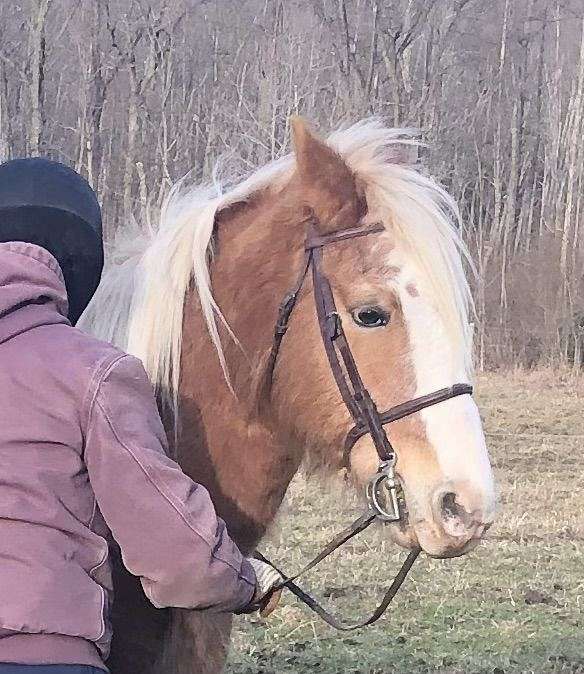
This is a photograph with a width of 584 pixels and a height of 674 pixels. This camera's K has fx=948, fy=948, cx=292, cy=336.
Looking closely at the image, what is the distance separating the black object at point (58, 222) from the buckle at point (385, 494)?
0.82 metres

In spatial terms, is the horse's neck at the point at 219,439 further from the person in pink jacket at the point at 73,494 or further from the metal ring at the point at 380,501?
the person in pink jacket at the point at 73,494

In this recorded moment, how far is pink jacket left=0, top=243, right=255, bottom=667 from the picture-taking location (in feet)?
5.52

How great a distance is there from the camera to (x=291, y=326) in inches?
95.0

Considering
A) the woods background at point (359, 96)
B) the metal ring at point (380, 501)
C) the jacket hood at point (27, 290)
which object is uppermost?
the jacket hood at point (27, 290)

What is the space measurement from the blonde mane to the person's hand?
0.49 metres

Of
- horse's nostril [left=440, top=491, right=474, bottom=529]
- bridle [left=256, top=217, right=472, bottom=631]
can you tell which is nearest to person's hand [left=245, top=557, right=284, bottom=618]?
bridle [left=256, top=217, right=472, bottom=631]

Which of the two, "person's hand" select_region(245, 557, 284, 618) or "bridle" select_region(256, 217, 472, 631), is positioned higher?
"bridle" select_region(256, 217, 472, 631)

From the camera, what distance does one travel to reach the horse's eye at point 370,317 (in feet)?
7.60

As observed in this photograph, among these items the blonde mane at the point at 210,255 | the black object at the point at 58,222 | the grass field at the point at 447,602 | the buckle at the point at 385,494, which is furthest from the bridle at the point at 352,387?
the black object at the point at 58,222

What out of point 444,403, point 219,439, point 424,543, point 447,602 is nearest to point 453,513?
point 424,543

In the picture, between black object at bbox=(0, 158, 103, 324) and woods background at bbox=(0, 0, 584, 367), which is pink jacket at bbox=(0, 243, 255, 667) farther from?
woods background at bbox=(0, 0, 584, 367)

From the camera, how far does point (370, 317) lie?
233cm

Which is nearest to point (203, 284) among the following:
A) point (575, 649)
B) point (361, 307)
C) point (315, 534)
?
point (361, 307)

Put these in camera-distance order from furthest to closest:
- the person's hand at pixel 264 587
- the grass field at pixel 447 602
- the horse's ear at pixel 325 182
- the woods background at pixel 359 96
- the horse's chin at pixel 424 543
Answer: the woods background at pixel 359 96, the grass field at pixel 447 602, the horse's ear at pixel 325 182, the horse's chin at pixel 424 543, the person's hand at pixel 264 587
